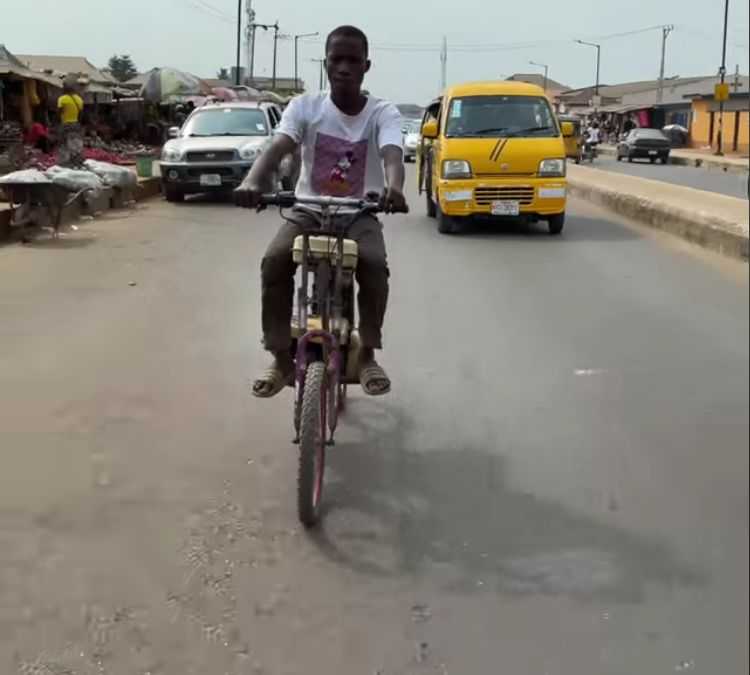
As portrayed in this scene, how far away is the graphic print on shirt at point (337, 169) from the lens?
365cm

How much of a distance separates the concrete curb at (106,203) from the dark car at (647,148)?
81.5ft

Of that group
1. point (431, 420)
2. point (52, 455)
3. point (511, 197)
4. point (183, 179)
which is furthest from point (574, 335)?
point (183, 179)

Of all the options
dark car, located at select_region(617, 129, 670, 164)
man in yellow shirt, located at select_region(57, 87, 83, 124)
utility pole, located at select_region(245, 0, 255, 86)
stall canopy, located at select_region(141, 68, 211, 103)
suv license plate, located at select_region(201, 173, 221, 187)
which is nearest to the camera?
utility pole, located at select_region(245, 0, 255, 86)

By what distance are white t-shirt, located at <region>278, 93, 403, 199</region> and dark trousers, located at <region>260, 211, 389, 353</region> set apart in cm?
14

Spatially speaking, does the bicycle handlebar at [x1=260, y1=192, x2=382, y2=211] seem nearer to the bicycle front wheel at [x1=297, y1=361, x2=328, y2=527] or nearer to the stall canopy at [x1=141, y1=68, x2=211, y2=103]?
the bicycle front wheel at [x1=297, y1=361, x2=328, y2=527]

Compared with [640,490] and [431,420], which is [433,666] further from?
[431,420]

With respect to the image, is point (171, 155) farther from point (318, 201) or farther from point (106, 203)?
point (318, 201)

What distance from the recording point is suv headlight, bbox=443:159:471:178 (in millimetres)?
10836

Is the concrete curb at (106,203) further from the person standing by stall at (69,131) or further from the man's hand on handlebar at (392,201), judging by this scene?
the man's hand on handlebar at (392,201)

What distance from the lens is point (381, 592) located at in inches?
110

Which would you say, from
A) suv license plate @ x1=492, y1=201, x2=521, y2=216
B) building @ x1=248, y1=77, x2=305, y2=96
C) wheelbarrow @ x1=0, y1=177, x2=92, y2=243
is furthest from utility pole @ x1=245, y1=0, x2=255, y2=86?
suv license plate @ x1=492, y1=201, x2=521, y2=216

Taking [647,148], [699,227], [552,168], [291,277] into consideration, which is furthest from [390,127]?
[647,148]

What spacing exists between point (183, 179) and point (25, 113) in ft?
8.90

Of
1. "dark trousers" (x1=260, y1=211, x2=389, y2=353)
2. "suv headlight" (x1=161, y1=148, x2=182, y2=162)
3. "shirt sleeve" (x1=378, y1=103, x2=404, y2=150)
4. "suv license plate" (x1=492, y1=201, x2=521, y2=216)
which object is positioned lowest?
"dark trousers" (x1=260, y1=211, x2=389, y2=353)
